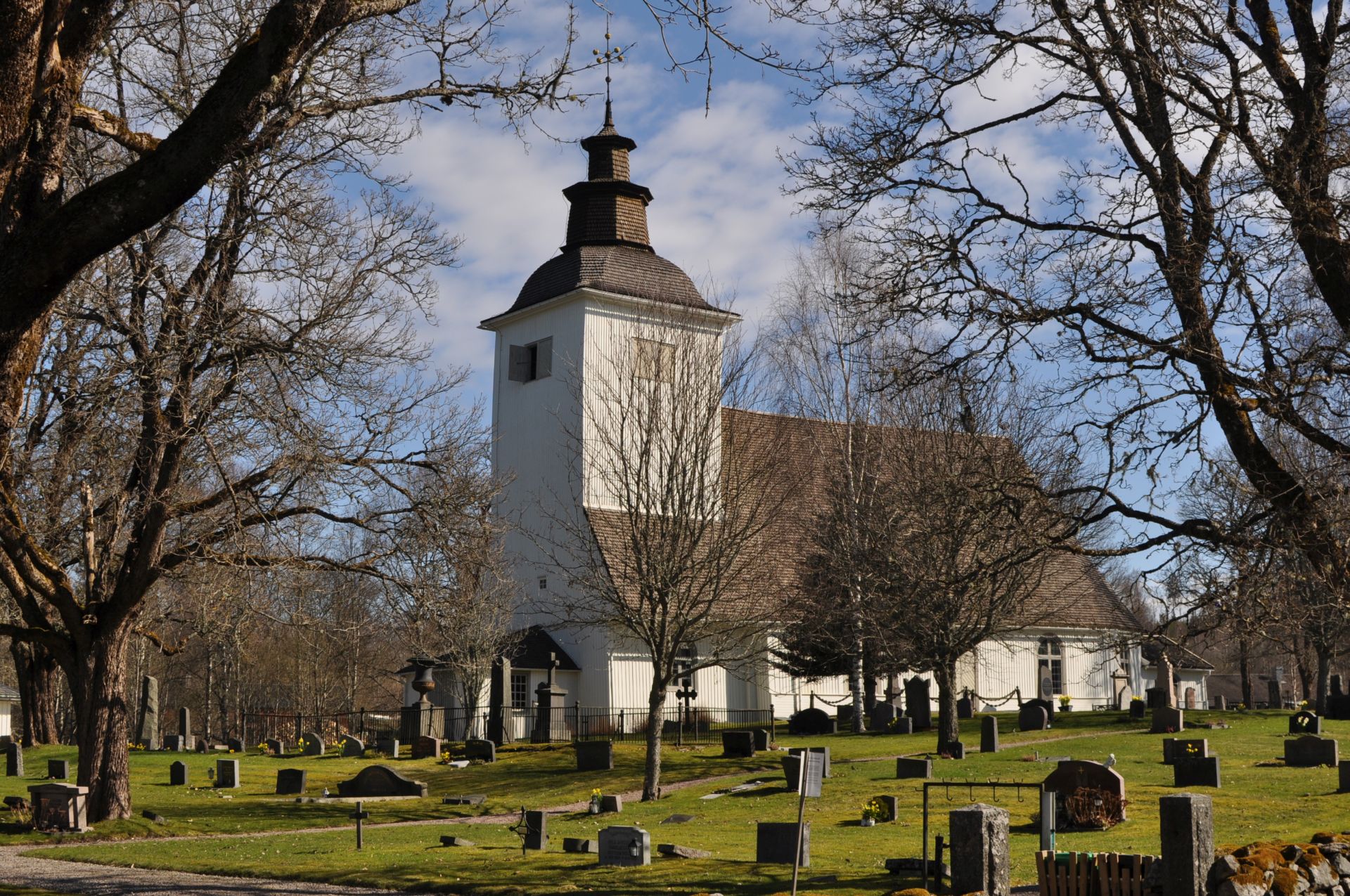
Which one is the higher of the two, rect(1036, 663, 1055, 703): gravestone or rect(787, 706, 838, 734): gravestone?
rect(1036, 663, 1055, 703): gravestone

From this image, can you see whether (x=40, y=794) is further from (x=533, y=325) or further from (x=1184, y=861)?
(x=533, y=325)

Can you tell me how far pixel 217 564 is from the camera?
19.5m

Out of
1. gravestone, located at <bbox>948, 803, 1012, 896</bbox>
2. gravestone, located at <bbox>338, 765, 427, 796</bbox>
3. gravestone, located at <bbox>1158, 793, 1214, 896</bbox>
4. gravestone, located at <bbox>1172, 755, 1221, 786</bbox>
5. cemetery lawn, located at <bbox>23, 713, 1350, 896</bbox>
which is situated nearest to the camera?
gravestone, located at <bbox>1158, 793, 1214, 896</bbox>

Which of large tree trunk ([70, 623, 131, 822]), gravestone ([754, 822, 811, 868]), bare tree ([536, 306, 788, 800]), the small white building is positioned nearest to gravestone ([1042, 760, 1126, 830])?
gravestone ([754, 822, 811, 868])

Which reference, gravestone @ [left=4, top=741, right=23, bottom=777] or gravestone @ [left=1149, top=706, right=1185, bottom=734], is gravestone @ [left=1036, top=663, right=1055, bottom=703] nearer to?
gravestone @ [left=1149, top=706, right=1185, bottom=734]

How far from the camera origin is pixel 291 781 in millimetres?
27125

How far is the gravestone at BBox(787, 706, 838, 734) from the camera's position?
36.1 m

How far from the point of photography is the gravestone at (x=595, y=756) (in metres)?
30.0

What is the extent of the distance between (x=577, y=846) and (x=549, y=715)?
66.5 ft

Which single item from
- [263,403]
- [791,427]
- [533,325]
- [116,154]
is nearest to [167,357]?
[263,403]

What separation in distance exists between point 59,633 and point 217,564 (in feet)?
10.7

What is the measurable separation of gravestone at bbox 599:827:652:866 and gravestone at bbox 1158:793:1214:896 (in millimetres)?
6743

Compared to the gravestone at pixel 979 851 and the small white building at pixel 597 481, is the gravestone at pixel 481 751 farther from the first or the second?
the gravestone at pixel 979 851

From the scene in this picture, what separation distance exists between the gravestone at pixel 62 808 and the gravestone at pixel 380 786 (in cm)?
715
